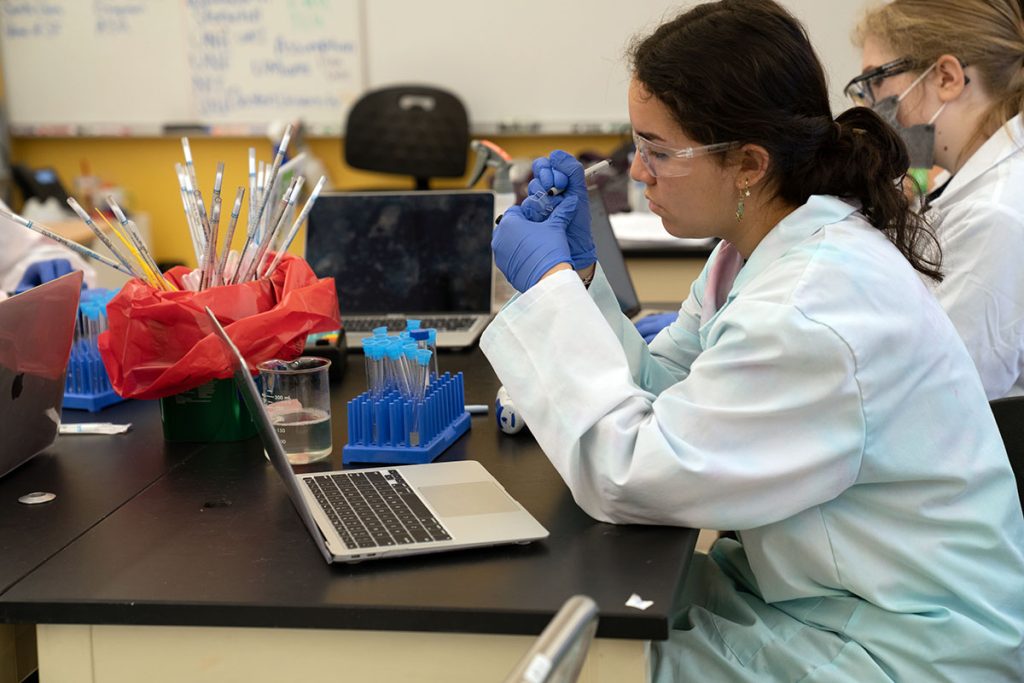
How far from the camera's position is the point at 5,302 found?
128 centimetres

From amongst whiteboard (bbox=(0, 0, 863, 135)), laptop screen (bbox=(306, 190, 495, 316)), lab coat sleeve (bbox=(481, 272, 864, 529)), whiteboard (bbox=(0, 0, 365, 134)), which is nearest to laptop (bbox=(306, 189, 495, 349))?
laptop screen (bbox=(306, 190, 495, 316))

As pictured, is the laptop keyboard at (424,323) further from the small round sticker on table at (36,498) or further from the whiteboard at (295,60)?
the whiteboard at (295,60)

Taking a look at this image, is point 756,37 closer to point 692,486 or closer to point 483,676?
point 692,486

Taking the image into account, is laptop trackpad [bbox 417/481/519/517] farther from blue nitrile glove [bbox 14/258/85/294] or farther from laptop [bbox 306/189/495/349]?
blue nitrile glove [bbox 14/258/85/294]

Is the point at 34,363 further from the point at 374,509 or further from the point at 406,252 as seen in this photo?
the point at 406,252

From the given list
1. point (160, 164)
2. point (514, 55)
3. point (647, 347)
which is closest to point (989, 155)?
point (647, 347)

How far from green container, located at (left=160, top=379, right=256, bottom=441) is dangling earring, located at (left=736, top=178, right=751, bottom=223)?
66 cm

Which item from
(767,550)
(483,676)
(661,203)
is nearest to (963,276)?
(661,203)

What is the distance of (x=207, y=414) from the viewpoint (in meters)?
1.47

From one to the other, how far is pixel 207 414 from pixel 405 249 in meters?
0.75

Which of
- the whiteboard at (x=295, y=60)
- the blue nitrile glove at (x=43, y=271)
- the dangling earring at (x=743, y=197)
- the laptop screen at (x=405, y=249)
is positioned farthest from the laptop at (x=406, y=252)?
the whiteboard at (x=295, y=60)

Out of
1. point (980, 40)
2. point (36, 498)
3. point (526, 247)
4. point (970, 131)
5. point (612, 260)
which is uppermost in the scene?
point (980, 40)

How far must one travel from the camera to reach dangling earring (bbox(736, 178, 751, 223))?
1304mm

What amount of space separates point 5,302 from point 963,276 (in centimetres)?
131
